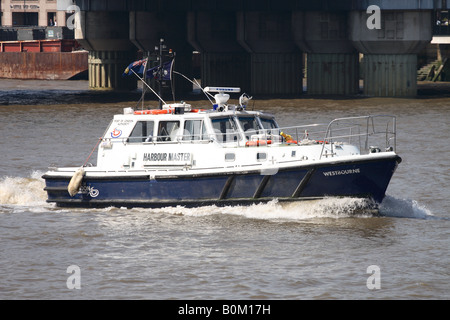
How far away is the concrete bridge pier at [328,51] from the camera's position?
54.9m

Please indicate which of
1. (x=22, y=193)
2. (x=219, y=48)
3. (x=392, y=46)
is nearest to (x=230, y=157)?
(x=22, y=193)

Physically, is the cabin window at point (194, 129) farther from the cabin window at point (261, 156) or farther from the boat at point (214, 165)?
the cabin window at point (261, 156)

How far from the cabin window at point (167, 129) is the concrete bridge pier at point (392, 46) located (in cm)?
3187

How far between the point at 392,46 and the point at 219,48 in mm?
12416

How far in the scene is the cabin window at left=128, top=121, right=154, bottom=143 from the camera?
896 inches

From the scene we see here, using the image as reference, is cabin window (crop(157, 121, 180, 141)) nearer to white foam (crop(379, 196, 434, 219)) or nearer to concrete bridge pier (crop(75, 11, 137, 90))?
white foam (crop(379, 196, 434, 219))

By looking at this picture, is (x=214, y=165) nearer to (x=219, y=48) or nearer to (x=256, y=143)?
(x=256, y=143)

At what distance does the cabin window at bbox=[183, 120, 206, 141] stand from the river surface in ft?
5.89

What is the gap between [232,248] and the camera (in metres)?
19.2
